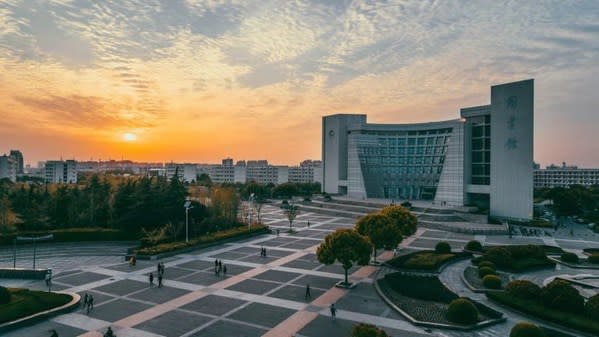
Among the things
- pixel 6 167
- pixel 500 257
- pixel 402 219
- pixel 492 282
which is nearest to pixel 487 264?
pixel 500 257

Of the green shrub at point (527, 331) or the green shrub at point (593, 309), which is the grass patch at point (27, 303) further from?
the green shrub at point (593, 309)

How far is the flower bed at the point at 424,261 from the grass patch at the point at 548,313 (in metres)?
7.58

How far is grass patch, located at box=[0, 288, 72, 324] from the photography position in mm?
21641

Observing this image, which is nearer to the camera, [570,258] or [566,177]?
[570,258]

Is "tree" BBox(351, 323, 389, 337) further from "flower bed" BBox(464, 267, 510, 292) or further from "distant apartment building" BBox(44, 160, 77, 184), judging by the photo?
"distant apartment building" BBox(44, 160, 77, 184)

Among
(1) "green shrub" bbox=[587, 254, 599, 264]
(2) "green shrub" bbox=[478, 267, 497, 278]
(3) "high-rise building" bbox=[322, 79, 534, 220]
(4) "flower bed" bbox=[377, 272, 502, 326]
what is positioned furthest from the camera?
(3) "high-rise building" bbox=[322, 79, 534, 220]

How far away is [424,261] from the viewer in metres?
34.0

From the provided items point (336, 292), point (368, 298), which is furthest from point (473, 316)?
point (336, 292)

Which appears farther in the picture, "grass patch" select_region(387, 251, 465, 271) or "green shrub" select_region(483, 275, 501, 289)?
"grass patch" select_region(387, 251, 465, 271)

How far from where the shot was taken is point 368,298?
2609 centimetres

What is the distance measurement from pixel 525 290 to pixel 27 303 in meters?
31.8

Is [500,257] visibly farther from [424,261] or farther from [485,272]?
[424,261]

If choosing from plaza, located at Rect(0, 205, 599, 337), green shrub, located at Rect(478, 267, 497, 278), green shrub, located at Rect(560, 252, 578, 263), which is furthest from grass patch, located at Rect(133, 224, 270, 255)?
green shrub, located at Rect(560, 252, 578, 263)

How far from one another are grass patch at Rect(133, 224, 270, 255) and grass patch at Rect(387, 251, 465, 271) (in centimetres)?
2149
